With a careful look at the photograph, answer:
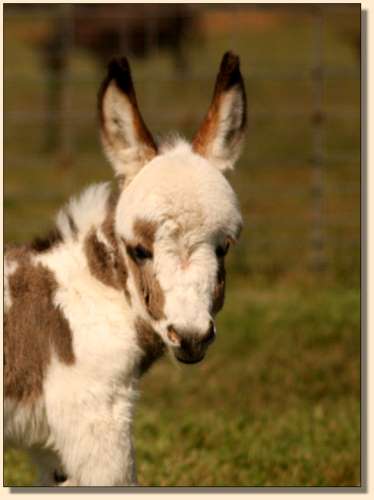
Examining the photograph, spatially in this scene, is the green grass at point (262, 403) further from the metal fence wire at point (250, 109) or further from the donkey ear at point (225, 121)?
the donkey ear at point (225, 121)

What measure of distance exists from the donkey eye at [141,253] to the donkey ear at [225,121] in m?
0.48

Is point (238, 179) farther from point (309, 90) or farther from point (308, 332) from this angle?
point (309, 90)

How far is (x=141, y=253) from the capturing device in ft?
11.8

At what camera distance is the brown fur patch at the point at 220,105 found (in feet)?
12.3

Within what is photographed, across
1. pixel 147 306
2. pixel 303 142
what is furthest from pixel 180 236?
pixel 303 142

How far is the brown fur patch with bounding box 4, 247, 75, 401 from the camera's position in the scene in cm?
370

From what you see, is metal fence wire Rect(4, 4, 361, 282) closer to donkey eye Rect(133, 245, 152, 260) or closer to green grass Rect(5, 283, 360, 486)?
green grass Rect(5, 283, 360, 486)

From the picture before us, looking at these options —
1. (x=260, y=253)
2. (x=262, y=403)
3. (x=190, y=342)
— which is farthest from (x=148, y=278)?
(x=260, y=253)

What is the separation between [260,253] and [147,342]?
6.98m

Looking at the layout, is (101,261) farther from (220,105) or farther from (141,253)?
(220,105)

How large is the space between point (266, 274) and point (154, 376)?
2.44m

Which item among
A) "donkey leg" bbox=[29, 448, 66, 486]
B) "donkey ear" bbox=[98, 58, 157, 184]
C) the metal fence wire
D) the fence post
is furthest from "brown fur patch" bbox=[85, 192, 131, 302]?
the fence post

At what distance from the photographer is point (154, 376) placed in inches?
316

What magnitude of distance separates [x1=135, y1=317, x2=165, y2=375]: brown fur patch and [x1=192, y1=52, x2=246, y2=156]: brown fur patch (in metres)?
0.69
